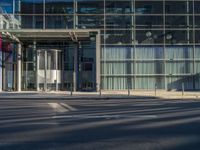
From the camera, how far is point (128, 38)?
45.3 metres

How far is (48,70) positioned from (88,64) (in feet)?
12.9

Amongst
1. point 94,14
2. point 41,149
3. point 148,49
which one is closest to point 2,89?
point 94,14

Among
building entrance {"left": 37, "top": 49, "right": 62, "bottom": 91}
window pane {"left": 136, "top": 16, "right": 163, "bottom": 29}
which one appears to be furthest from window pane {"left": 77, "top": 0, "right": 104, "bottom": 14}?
building entrance {"left": 37, "top": 49, "right": 62, "bottom": 91}

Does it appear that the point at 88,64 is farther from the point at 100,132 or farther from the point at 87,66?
the point at 100,132

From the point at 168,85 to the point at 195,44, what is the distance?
445 centimetres

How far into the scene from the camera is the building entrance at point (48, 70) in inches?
1670

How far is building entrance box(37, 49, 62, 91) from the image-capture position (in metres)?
42.4

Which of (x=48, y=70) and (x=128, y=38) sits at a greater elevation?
(x=128, y=38)

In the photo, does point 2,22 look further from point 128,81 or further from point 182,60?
point 182,60

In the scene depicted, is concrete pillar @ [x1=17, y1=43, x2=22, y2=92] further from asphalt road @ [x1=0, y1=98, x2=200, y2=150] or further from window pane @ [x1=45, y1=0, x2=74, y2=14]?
asphalt road @ [x1=0, y1=98, x2=200, y2=150]

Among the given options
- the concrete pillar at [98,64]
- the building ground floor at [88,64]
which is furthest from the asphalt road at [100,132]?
the building ground floor at [88,64]

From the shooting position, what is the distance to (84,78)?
44281 mm

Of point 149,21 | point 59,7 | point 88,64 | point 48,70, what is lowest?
point 48,70

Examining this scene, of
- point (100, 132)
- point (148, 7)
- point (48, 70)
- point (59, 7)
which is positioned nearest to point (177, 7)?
point (148, 7)
